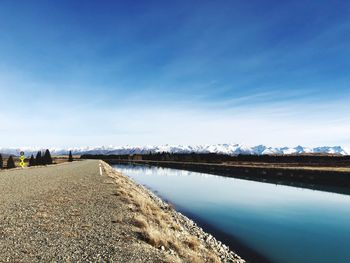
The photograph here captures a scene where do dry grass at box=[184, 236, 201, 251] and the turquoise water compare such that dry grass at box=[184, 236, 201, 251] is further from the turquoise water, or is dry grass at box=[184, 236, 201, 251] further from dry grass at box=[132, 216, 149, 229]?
A: the turquoise water

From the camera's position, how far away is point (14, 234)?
11891 millimetres

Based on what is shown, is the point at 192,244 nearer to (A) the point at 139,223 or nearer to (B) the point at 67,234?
(A) the point at 139,223

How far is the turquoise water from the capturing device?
17.1 m

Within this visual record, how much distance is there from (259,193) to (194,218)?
1854cm

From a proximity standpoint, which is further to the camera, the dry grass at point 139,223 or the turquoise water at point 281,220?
the turquoise water at point 281,220

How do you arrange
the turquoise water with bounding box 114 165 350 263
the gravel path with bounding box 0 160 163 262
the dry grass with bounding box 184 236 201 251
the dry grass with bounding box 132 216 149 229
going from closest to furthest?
the gravel path with bounding box 0 160 163 262 → the dry grass with bounding box 184 236 201 251 → the dry grass with bounding box 132 216 149 229 → the turquoise water with bounding box 114 165 350 263

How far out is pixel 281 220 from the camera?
987 inches

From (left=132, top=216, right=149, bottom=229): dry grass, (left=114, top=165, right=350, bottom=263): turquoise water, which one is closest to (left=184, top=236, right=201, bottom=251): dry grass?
(left=132, top=216, right=149, bottom=229): dry grass

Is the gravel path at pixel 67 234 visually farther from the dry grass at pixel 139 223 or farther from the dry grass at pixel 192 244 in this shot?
the dry grass at pixel 192 244

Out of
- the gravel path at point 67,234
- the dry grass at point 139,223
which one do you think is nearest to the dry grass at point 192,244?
the dry grass at point 139,223

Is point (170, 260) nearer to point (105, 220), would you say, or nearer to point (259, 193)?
point (105, 220)

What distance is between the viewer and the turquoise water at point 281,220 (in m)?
17.1

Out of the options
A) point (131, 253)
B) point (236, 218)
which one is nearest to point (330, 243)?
point (236, 218)

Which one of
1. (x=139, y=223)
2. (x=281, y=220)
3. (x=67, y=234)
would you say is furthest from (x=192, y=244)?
(x=281, y=220)
